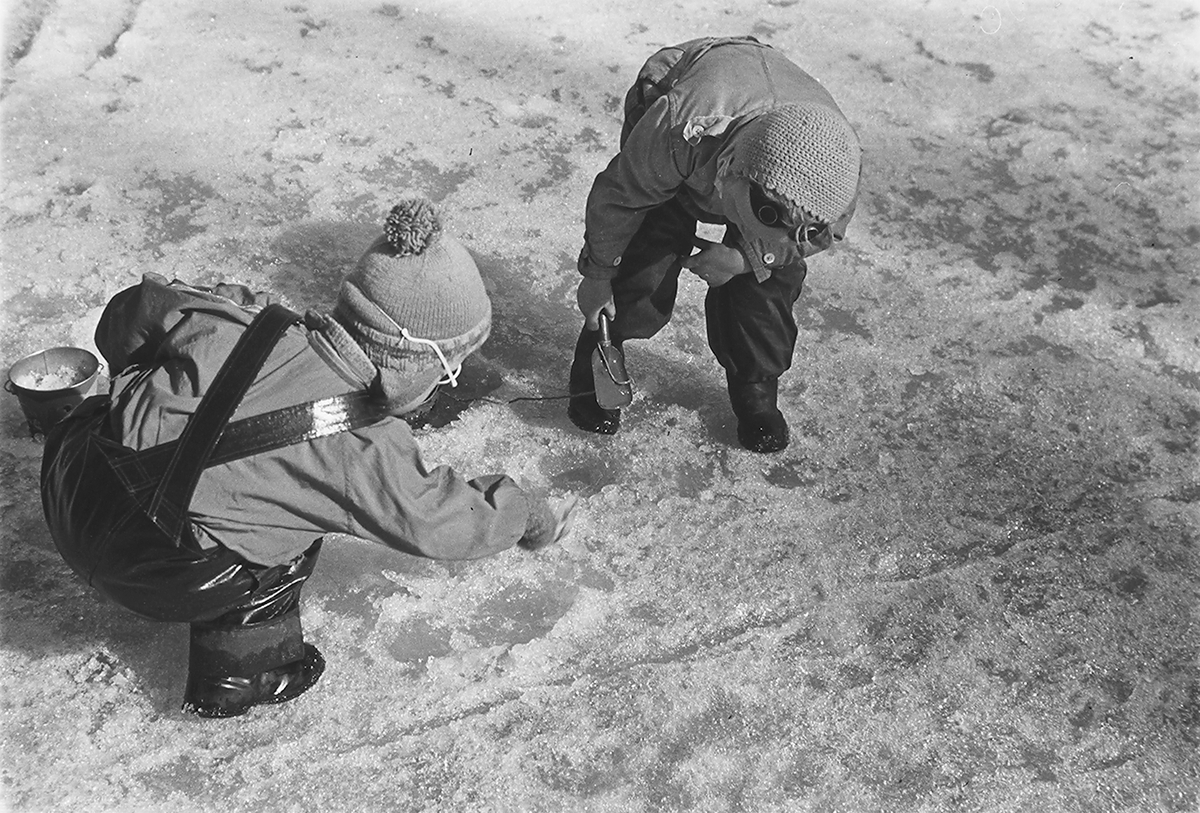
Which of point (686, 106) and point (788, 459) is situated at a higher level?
point (686, 106)


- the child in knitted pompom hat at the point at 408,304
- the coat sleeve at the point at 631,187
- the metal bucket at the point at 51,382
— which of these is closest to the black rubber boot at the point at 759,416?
the coat sleeve at the point at 631,187

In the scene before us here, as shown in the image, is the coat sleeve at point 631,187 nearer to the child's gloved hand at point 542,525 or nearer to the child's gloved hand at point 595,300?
the child's gloved hand at point 595,300

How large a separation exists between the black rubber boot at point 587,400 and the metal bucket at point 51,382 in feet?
3.17

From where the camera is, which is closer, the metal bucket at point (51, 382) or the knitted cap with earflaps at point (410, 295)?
the knitted cap with earflaps at point (410, 295)

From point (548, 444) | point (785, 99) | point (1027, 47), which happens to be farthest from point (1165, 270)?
point (548, 444)

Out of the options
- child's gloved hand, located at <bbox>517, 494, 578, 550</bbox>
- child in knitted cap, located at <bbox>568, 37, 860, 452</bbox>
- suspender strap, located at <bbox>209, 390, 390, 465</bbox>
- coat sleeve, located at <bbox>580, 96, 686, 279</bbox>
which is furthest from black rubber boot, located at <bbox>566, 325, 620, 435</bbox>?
suspender strap, located at <bbox>209, 390, 390, 465</bbox>

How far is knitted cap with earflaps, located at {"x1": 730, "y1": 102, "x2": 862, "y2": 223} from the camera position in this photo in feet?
6.21

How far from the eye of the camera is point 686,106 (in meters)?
2.04

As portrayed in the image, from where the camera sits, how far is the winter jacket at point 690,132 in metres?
2.03

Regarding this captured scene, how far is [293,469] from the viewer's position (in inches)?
66.0

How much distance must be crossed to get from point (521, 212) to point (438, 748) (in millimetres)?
1565

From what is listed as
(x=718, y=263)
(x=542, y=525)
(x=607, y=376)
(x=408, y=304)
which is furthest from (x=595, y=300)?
(x=408, y=304)

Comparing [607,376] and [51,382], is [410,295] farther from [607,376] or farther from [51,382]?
[51,382]

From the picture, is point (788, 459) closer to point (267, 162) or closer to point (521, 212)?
point (521, 212)
